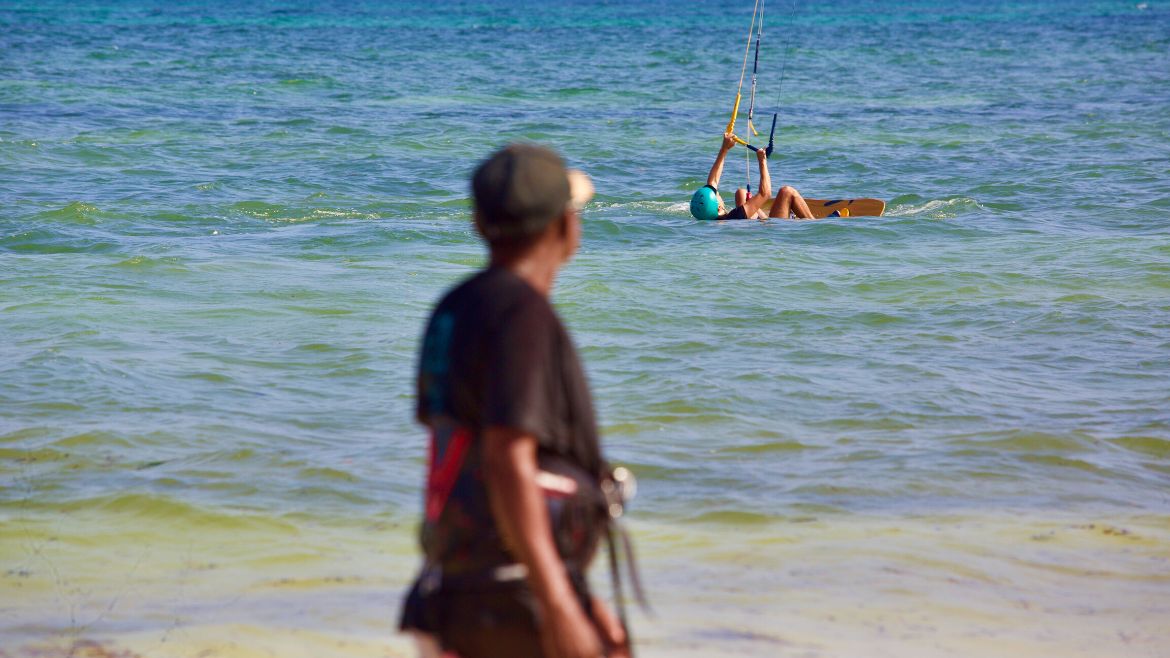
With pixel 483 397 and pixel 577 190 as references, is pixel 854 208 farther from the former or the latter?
pixel 483 397

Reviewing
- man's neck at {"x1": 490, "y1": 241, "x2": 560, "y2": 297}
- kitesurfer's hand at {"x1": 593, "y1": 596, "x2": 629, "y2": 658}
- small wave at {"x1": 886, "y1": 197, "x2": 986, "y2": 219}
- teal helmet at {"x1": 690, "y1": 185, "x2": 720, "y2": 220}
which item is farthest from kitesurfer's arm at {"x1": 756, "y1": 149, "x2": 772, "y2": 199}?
kitesurfer's hand at {"x1": 593, "y1": 596, "x2": 629, "y2": 658}

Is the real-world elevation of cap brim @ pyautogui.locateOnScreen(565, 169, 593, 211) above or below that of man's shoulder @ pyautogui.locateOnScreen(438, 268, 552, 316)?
above

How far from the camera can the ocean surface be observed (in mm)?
4695

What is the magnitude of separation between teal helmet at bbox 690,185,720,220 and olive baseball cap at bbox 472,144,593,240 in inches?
479

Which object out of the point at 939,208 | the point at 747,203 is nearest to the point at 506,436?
the point at 747,203

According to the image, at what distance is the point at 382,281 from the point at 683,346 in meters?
3.35

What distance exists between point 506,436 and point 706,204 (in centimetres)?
1240

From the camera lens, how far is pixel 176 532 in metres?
5.44

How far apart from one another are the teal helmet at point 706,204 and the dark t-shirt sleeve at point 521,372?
12331mm

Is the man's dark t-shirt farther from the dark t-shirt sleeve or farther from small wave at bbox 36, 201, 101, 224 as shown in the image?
small wave at bbox 36, 201, 101, 224

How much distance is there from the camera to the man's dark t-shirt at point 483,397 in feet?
7.40

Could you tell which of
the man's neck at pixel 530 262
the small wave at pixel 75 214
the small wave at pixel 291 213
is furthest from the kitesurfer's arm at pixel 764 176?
the man's neck at pixel 530 262

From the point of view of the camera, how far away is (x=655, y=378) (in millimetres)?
8086

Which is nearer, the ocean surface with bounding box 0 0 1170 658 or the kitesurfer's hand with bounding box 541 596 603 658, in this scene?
the kitesurfer's hand with bounding box 541 596 603 658
